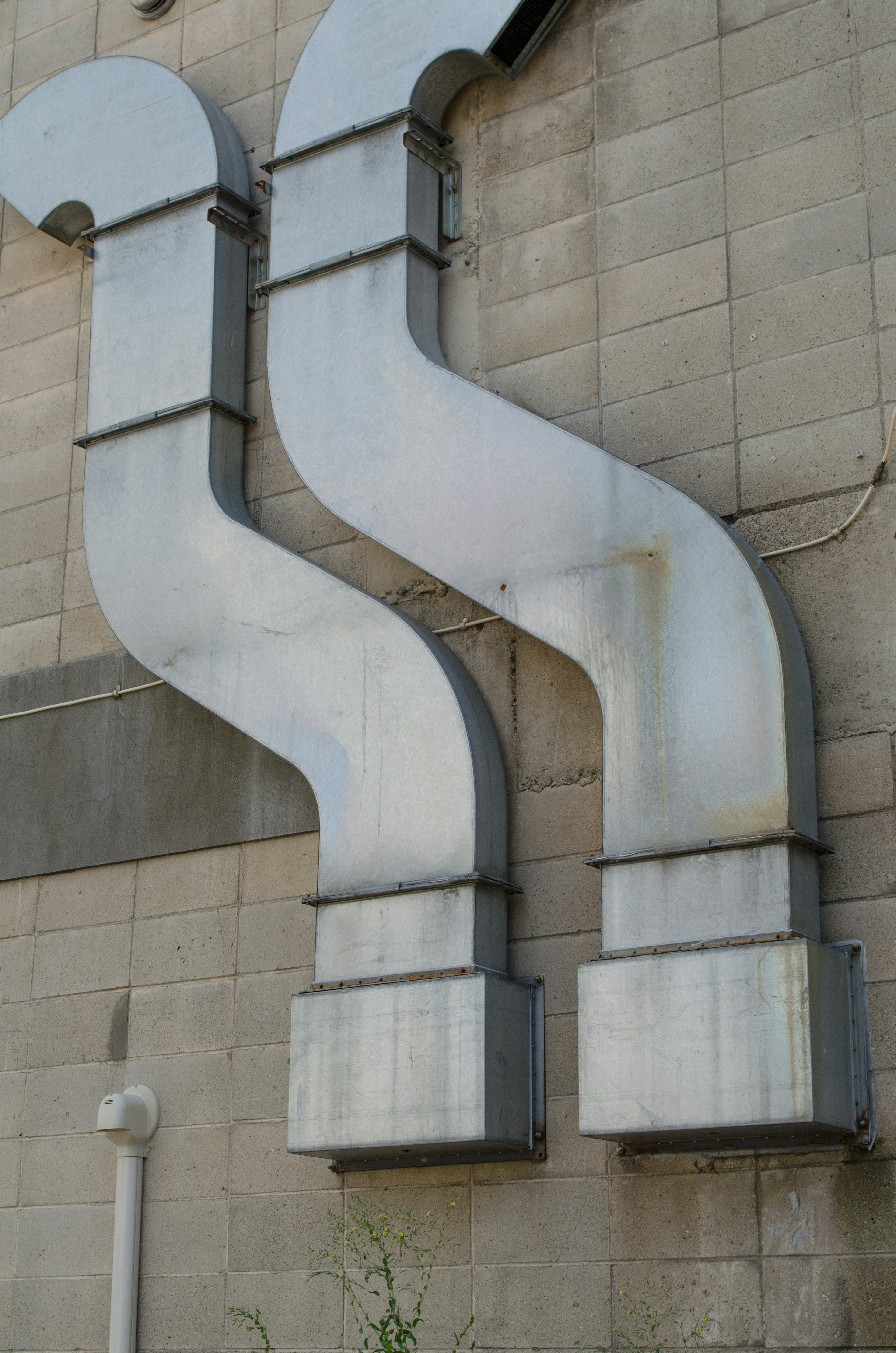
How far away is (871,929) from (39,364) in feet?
15.8

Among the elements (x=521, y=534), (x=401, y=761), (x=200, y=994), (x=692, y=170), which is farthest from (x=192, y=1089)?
(x=692, y=170)

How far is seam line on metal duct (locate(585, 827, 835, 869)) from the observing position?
470 centimetres

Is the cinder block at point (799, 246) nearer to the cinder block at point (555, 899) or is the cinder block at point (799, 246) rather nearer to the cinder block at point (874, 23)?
the cinder block at point (874, 23)

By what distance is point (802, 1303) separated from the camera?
462 cm

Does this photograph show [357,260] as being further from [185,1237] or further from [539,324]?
[185,1237]

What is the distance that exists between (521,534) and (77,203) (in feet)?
10.5

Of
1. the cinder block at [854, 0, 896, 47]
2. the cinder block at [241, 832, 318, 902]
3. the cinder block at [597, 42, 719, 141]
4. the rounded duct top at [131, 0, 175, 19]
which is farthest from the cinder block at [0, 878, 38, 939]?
the cinder block at [854, 0, 896, 47]

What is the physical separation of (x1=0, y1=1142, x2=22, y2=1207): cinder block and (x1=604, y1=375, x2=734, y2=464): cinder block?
3.62 meters

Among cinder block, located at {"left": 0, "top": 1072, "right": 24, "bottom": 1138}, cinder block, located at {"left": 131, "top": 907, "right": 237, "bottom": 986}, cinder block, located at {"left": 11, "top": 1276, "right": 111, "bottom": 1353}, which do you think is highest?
cinder block, located at {"left": 131, "top": 907, "right": 237, "bottom": 986}

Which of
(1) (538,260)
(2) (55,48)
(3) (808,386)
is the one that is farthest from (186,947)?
(2) (55,48)

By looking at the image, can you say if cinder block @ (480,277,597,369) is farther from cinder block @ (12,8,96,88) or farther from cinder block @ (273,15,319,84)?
cinder block @ (12,8,96,88)

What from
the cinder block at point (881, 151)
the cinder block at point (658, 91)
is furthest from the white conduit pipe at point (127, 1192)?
the cinder block at point (881, 151)

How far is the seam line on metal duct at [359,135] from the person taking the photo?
21.0 feet

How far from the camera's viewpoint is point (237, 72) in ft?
24.0
